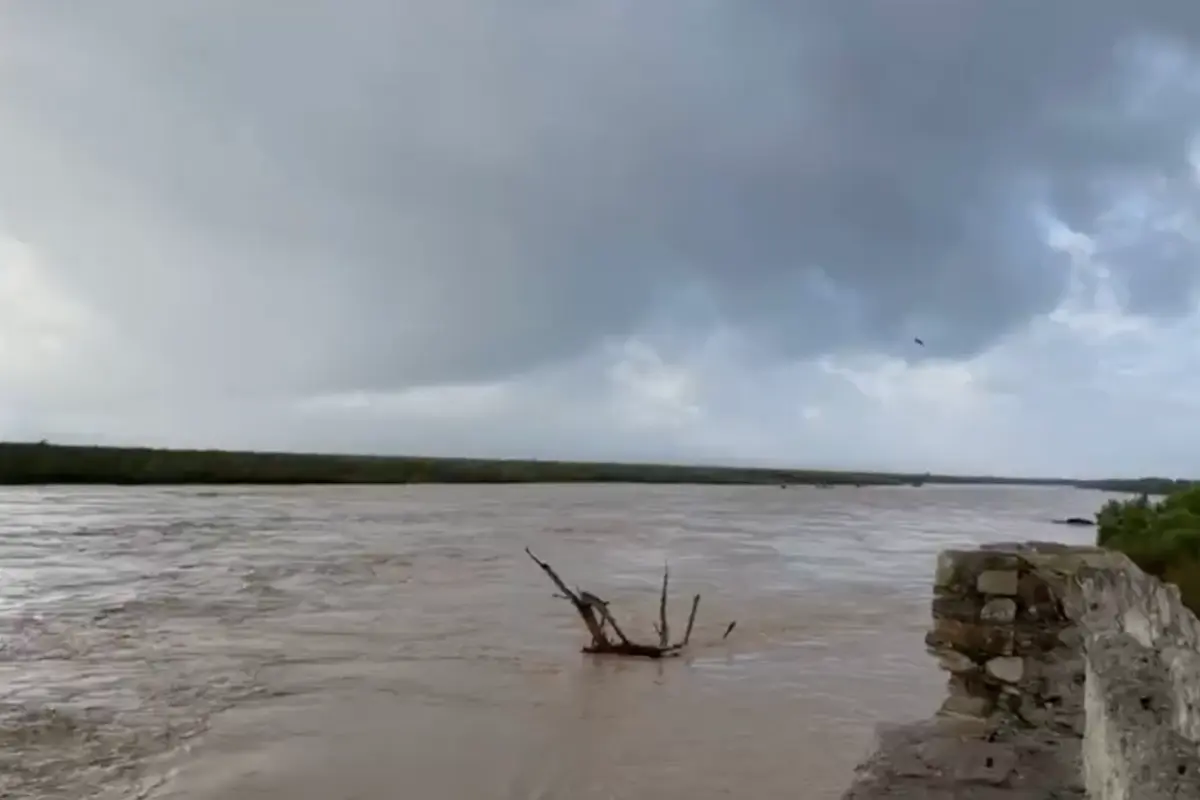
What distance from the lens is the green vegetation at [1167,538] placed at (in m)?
11.1

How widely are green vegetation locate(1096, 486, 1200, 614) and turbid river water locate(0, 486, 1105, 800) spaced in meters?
3.00

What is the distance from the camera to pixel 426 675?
1333 cm

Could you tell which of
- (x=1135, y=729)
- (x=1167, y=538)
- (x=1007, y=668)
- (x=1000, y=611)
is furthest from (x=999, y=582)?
(x=1167, y=538)

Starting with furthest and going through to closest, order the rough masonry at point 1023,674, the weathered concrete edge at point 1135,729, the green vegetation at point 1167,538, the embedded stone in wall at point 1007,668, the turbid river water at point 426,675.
→ 1. the green vegetation at point 1167,538
2. the turbid river water at point 426,675
3. the embedded stone in wall at point 1007,668
4. the rough masonry at point 1023,674
5. the weathered concrete edge at point 1135,729

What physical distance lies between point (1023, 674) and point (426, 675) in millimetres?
9072

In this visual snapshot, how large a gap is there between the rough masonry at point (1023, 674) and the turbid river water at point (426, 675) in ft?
8.75

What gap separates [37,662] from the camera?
531 inches

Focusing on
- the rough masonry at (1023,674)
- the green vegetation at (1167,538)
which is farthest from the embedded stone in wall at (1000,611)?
the green vegetation at (1167,538)

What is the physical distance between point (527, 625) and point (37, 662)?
753 centimetres

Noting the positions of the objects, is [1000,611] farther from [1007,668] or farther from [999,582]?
[1007,668]

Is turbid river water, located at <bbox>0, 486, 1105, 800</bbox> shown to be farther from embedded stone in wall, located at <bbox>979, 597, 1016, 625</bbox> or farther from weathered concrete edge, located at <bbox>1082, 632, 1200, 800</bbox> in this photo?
weathered concrete edge, located at <bbox>1082, 632, 1200, 800</bbox>

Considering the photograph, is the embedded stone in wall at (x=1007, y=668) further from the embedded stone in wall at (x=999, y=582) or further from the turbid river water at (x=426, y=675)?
the turbid river water at (x=426, y=675)

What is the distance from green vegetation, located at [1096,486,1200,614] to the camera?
1106 centimetres

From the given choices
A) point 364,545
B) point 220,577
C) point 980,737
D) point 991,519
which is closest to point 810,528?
point 991,519
